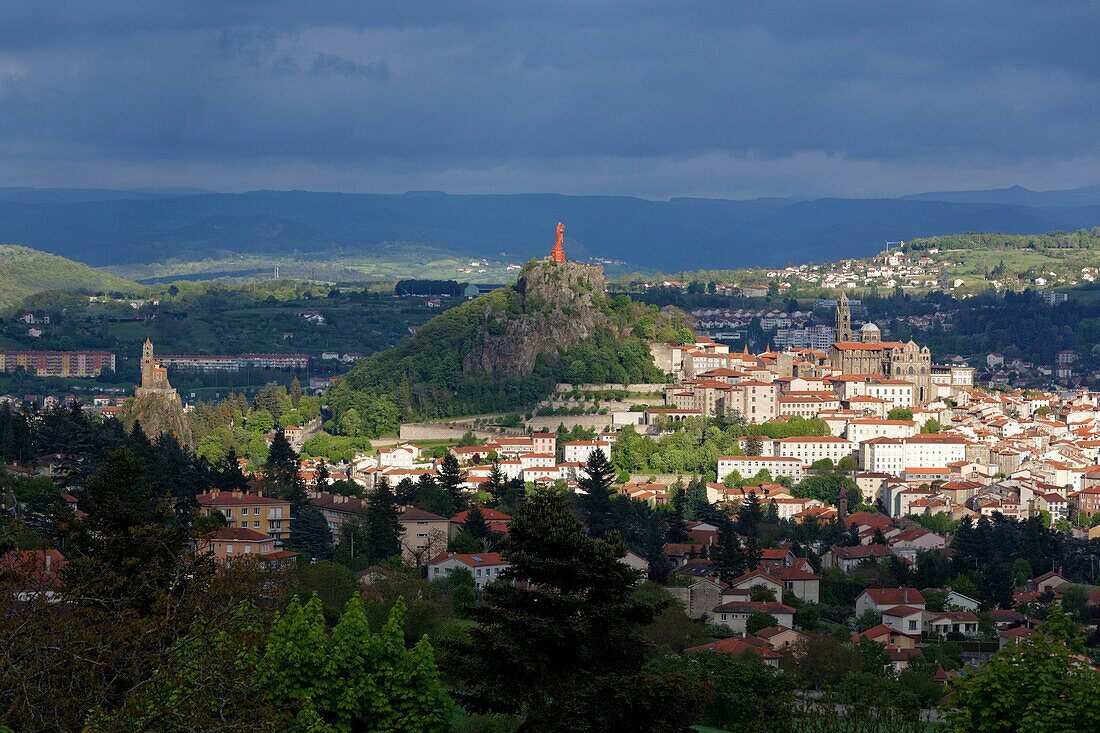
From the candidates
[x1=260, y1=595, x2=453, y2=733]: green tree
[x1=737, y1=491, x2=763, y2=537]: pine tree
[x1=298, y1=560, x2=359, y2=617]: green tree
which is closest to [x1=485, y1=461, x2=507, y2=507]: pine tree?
[x1=737, y1=491, x2=763, y2=537]: pine tree

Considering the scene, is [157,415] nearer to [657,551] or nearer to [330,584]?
[657,551]

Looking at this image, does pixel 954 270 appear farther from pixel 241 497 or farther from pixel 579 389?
pixel 241 497

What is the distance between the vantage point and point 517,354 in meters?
86.6

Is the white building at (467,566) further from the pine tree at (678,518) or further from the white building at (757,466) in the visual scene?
the white building at (757,466)

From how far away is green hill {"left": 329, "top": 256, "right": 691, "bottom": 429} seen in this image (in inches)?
3285

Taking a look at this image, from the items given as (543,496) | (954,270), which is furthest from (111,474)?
(954,270)

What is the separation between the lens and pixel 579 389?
272 feet

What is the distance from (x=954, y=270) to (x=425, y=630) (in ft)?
476

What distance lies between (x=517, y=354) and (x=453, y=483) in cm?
2702

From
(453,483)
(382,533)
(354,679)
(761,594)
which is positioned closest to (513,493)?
(453,483)

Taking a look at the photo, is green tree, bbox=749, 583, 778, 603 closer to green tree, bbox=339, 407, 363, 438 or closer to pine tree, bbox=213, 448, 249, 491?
pine tree, bbox=213, 448, 249, 491

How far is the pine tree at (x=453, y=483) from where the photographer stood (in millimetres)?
57219

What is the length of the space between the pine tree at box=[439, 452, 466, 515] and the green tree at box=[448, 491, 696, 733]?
115ft

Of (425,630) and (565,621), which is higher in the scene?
(565,621)
